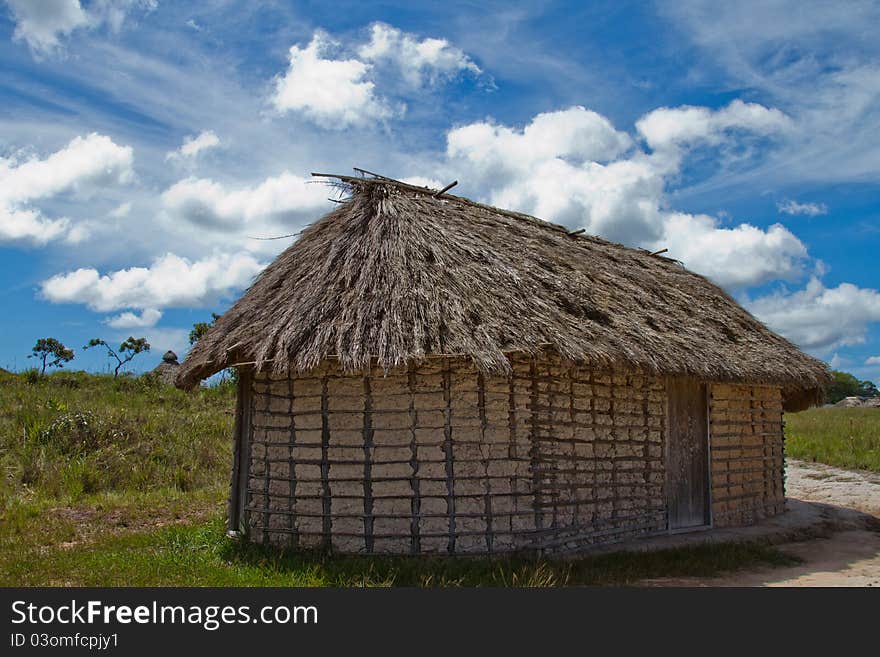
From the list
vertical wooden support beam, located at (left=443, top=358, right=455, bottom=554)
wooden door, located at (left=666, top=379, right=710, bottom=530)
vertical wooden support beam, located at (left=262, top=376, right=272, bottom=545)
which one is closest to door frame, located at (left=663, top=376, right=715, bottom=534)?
wooden door, located at (left=666, top=379, right=710, bottom=530)

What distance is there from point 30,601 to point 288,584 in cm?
199

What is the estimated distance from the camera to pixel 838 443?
19516 millimetres

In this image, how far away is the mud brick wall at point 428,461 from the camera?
25.2 ft

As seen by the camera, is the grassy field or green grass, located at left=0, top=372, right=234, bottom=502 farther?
green grass, located at left=0, top=372, right=234, bottom=502

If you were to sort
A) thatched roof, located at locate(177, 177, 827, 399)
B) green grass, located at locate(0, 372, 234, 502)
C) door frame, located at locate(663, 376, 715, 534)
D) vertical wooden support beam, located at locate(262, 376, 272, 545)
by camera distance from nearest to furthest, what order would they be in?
1. thatched roof, located at locate(177, 177, 827, 399)
2. vertical wooden support beam, located at locate(262, 376, 272, 545)
3. door frame, located at locate(663, 376, 715, 534)
4. green grass, located at locate(0, 372, 234, 502)

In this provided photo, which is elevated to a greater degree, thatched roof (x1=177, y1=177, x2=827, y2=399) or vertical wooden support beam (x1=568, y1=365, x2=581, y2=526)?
thatched roof (x1=177, y1=177, x2=827, y2=399)

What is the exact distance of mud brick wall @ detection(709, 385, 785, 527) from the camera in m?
10.7

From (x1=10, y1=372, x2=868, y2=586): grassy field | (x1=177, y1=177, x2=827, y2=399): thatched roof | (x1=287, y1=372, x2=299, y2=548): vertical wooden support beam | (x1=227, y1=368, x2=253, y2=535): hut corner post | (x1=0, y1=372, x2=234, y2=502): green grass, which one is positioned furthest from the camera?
(x1=0, y1=372, x2=234, y2=502): green grass

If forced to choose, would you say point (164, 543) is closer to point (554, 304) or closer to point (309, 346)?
point (309, 346)

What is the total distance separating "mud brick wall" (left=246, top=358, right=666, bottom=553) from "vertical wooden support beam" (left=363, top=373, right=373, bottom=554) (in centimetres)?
1

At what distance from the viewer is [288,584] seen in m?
6.64

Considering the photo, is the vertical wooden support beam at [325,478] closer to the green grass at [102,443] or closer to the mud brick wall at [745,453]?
the green grass at [102,443]

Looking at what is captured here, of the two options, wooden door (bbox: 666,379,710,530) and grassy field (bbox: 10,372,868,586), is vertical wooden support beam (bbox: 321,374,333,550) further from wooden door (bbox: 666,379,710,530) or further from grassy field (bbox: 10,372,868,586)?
wooden door (bbox: 666,379,710,530)

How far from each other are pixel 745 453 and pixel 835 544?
1727 millimetres
